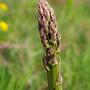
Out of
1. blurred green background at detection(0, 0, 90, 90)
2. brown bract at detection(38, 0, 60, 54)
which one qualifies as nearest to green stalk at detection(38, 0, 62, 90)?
brown bract at detection(38, 0, 60, 54)

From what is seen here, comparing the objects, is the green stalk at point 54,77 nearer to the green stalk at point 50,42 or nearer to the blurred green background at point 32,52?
the green stalk at point 50,42

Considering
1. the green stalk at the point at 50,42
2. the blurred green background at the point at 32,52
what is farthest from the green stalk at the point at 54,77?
the blurred green background at the point at 32,52

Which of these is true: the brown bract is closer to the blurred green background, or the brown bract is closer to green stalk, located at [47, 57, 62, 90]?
green stalk, located at [47, 57, 62, 90]

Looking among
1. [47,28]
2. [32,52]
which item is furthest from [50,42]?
[32,52]

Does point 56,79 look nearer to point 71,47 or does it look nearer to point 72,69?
point 72,69

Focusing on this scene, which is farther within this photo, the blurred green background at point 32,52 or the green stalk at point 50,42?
the blurred green background at point 32,52

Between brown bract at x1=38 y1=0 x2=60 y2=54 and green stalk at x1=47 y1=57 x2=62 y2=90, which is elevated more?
brown bract at x1=38 y1=0 x2=60 y2=54

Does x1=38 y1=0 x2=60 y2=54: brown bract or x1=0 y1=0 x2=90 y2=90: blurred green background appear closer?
x1=38 y1=0 x2=60 y2=54: brown bract
